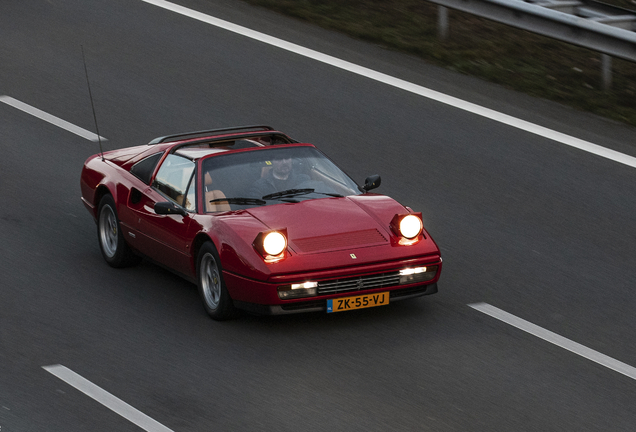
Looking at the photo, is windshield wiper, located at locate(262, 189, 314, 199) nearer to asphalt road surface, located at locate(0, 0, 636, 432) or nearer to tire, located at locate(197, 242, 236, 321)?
tire, located at locate(197, 242, 236, 321)

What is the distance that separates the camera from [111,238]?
10523 millimetres

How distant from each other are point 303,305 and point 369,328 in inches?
22.6

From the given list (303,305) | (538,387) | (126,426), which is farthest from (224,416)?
(538,387)

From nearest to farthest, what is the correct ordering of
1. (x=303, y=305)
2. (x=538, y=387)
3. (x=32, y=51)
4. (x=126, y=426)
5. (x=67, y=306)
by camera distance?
1. (x=126, y=426)
2. (x=538, y=387)
3. (x=303, y=305)
4. (x=67, y=306)
5. (x=32, y=51)

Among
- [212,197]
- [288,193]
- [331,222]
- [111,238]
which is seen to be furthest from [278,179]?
[111,238]

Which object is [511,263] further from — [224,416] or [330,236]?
[224,416]

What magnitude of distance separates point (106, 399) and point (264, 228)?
190 cm

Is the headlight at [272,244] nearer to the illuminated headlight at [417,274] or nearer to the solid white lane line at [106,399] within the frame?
the illuminated headlight at [417,274]

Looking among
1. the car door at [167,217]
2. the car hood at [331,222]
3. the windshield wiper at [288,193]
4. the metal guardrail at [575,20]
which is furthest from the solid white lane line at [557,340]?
the metal guardrail at [575,20]

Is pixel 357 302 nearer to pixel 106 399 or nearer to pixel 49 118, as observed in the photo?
pixel 106 399

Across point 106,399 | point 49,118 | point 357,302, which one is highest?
point 357,302

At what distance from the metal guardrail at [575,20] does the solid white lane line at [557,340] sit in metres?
6.16

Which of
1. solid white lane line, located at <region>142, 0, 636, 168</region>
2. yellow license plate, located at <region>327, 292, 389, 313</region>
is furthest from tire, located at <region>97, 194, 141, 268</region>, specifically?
solid white lane line, located at <region>142, 0, 636, 168</region>

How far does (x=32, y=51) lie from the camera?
16.8 meters
